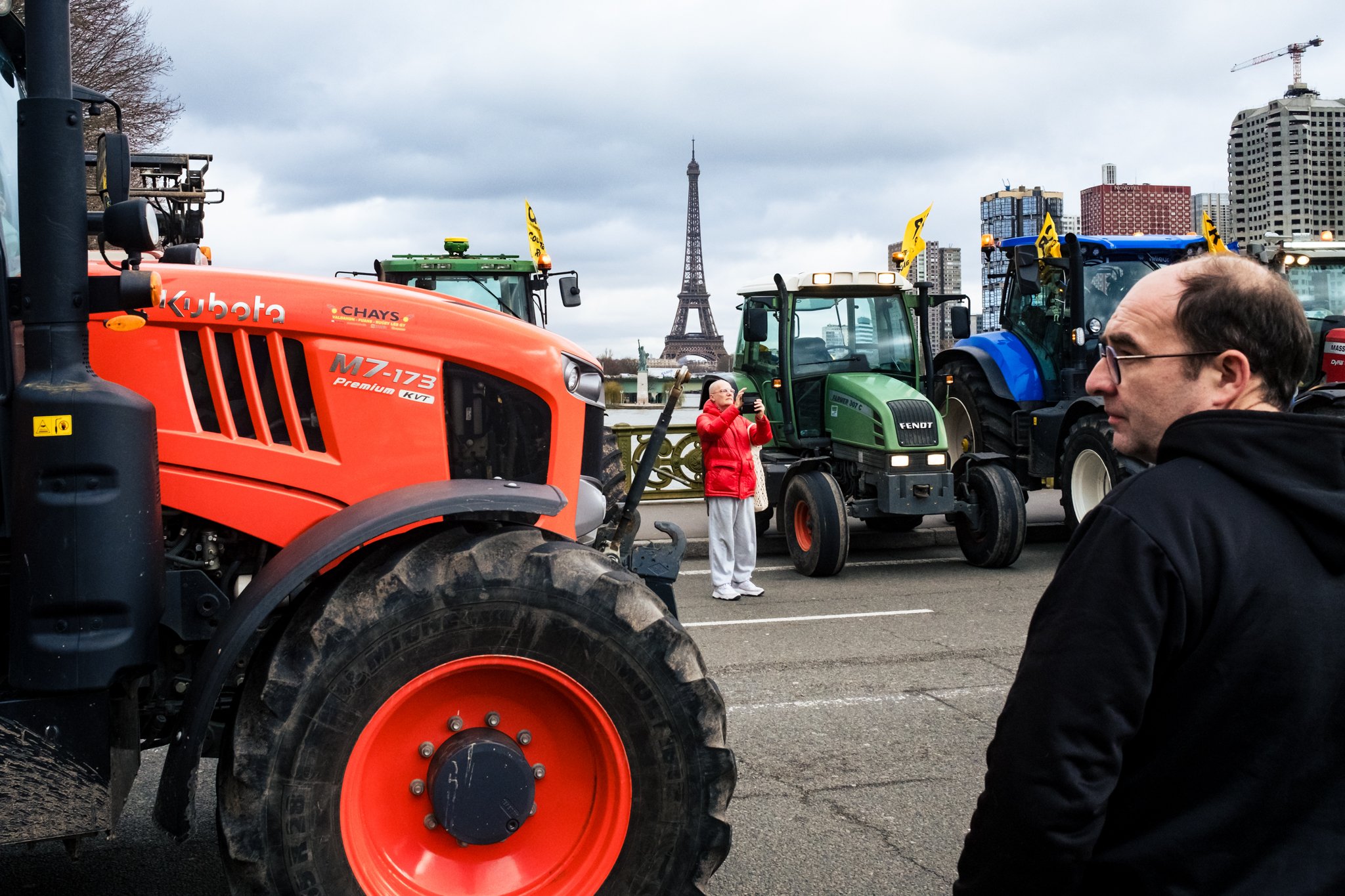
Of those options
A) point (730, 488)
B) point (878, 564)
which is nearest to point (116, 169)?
point (730, 488)

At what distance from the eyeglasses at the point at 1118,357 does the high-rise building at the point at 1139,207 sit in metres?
23.5

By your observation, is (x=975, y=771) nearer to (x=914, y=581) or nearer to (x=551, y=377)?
(x=551, y=377)

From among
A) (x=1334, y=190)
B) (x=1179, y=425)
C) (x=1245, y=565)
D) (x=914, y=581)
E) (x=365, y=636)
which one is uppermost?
(x=1334, y=190)

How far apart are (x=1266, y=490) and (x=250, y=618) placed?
7.93ft

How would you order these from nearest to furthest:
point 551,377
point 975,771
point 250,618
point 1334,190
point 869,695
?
point 250,618
point 551,377
point 975,771
point 869,695
point 1334,190

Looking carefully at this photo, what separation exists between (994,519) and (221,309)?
8502mm

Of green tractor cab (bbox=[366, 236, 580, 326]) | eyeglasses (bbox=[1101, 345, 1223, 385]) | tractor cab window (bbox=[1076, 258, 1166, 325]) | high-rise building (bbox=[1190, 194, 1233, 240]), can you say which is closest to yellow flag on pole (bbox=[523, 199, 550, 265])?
green tractor cab (bbox=[366, 236, 580, 326])

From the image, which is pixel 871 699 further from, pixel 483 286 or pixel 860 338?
pixel 483 286

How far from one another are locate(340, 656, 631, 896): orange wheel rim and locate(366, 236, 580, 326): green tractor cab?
395 inches

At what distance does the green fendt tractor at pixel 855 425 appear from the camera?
10820mm

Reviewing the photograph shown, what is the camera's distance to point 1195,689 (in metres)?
1.62

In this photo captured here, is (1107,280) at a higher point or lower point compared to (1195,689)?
higher

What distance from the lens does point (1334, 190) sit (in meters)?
29.2

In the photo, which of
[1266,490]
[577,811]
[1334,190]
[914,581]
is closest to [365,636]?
[577,811]
